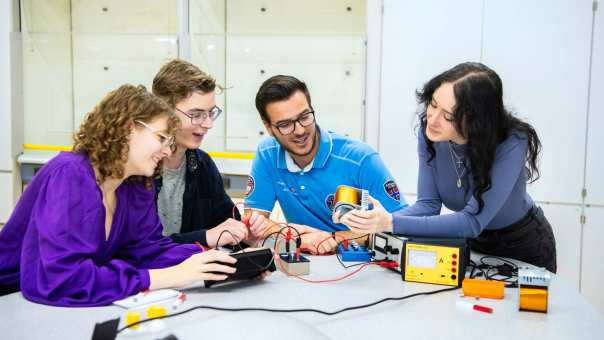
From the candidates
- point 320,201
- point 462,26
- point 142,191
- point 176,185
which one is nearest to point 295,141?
point 320,201

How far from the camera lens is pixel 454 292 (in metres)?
1.32

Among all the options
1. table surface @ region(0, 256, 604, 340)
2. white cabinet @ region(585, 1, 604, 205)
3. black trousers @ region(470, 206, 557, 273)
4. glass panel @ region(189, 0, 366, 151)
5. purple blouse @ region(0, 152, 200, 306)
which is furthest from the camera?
glass panel @ region(189, 0, 366, 151)

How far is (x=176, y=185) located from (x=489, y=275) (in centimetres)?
116

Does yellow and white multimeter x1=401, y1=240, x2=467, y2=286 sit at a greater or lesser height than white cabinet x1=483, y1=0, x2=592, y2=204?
lesser

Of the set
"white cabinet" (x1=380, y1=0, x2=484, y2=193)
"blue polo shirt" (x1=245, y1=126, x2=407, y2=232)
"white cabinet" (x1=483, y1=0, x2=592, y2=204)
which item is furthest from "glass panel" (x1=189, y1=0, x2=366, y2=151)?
"blue polo shirt" (x1=245, y1=126, x2=407, y2=232)

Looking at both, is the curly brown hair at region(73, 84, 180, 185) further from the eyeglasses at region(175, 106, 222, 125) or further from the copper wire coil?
the copper wire coil

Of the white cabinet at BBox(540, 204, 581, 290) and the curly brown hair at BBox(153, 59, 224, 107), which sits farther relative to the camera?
the white cabinet at BBox(540, 204, 581, 290)

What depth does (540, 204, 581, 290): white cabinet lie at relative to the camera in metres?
2.83

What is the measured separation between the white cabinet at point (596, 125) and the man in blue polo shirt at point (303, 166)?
1.40 meters

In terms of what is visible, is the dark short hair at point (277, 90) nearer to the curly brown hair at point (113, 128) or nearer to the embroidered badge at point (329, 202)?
the embroidered badge at point (329, 202)

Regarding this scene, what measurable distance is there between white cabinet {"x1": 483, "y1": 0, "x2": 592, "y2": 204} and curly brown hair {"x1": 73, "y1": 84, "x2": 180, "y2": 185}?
2173 millimetres

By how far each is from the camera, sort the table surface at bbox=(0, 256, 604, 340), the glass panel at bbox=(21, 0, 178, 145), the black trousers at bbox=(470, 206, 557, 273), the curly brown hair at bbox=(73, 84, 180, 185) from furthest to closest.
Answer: the glass panel at bbox=(21, 0, 178, 145)
the black trousers at bbox=(470, 206, 557, 273)
the curly brown hair at bbox=(73, 84, 180, 185)
the table surface at bbox=(0, 256, 604, 340)

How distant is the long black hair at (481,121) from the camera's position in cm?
149

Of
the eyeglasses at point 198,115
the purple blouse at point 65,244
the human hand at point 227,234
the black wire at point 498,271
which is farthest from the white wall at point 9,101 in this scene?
the black wire at point 498,271
